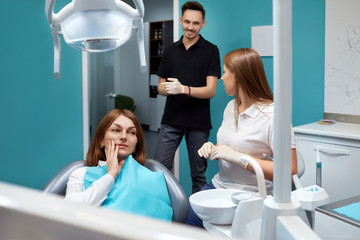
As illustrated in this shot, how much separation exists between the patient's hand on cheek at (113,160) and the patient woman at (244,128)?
41cm

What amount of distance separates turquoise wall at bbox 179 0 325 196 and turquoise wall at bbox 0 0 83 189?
60.9 inches

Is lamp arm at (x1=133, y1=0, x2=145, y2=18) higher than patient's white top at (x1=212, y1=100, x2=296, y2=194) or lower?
higher

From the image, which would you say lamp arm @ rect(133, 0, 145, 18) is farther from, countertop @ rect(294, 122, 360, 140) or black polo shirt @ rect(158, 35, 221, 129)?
black polo shirt @ rect(158, 35, 221, 129)

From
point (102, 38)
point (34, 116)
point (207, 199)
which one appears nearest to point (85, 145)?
point (34, 116)

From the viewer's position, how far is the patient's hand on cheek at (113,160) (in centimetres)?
185

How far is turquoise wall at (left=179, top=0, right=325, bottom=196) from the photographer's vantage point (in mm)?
2955

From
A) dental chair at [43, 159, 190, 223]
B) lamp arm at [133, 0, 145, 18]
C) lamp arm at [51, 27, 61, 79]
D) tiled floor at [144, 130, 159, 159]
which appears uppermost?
lamp arm at [133, 0, 145, 18]

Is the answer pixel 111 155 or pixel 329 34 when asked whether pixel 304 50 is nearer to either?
pixel 329 34

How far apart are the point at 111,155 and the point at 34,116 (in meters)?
2.05

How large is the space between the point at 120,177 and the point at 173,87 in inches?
37.0

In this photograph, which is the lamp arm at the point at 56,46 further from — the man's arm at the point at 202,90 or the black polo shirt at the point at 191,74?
the black polo shirt at the point at 191,74

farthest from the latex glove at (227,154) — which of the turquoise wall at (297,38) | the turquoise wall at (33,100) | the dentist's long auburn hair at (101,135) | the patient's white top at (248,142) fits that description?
the turquoise wall at (33,100)

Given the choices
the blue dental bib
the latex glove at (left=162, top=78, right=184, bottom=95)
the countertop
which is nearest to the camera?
the blue dental bib

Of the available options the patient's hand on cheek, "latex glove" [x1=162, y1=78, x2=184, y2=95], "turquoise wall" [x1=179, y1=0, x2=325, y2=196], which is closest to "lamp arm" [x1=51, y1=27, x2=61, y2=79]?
the patient's hand on cheek
